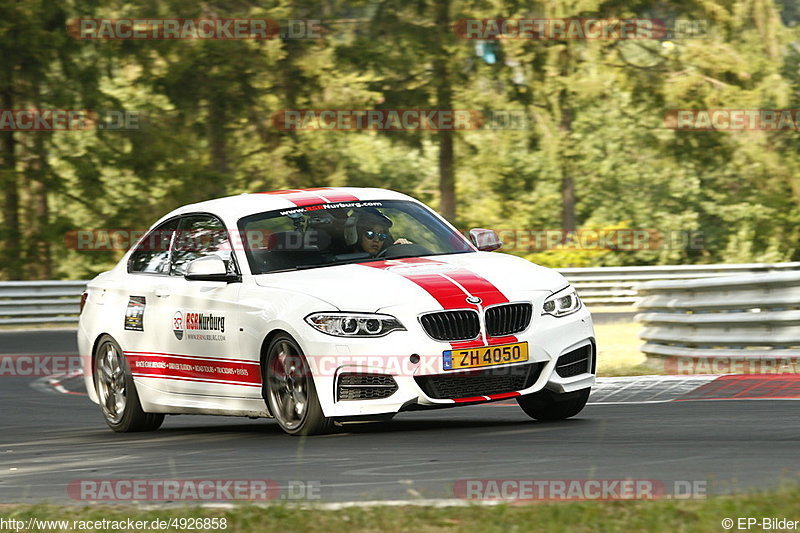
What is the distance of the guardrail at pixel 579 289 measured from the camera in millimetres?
26844

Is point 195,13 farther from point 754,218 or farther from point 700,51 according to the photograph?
point 754,218

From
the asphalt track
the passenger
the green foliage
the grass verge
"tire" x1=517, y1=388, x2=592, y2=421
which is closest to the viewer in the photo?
the grass verge

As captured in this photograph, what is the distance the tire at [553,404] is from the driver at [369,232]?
1462 mm

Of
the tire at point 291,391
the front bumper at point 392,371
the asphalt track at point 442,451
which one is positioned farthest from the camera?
the tire at point 291,391

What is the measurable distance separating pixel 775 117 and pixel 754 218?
14.1ft

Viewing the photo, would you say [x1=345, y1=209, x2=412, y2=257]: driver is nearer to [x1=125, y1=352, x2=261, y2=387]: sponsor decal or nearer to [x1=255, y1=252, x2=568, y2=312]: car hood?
[x1=255, y1=252, x2=568, y2=312]: car hood

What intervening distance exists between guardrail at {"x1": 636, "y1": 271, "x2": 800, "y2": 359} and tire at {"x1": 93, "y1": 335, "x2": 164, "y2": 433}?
18.3 ft

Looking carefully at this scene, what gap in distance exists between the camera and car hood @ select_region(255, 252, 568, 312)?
28.7 ft

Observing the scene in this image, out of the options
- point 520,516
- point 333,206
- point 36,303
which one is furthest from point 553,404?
point 36,303

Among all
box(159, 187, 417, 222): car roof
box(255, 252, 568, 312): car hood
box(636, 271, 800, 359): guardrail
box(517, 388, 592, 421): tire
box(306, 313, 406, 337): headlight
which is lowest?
box(636, 271, 800, 359): guardrail

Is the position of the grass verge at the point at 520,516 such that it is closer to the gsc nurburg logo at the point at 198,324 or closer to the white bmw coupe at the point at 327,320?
the white bmw coupe at the point at 327,320

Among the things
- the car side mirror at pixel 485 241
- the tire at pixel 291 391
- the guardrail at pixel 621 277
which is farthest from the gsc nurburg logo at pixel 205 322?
the guardrail at pixel 621 277

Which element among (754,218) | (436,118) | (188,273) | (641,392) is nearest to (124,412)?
(188,273)

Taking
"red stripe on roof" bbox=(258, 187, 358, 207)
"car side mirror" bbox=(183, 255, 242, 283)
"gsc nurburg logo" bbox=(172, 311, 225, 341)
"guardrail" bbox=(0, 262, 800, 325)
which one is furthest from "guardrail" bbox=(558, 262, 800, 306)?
"car side mirror" bbox=(183, 255, 242, 283)
